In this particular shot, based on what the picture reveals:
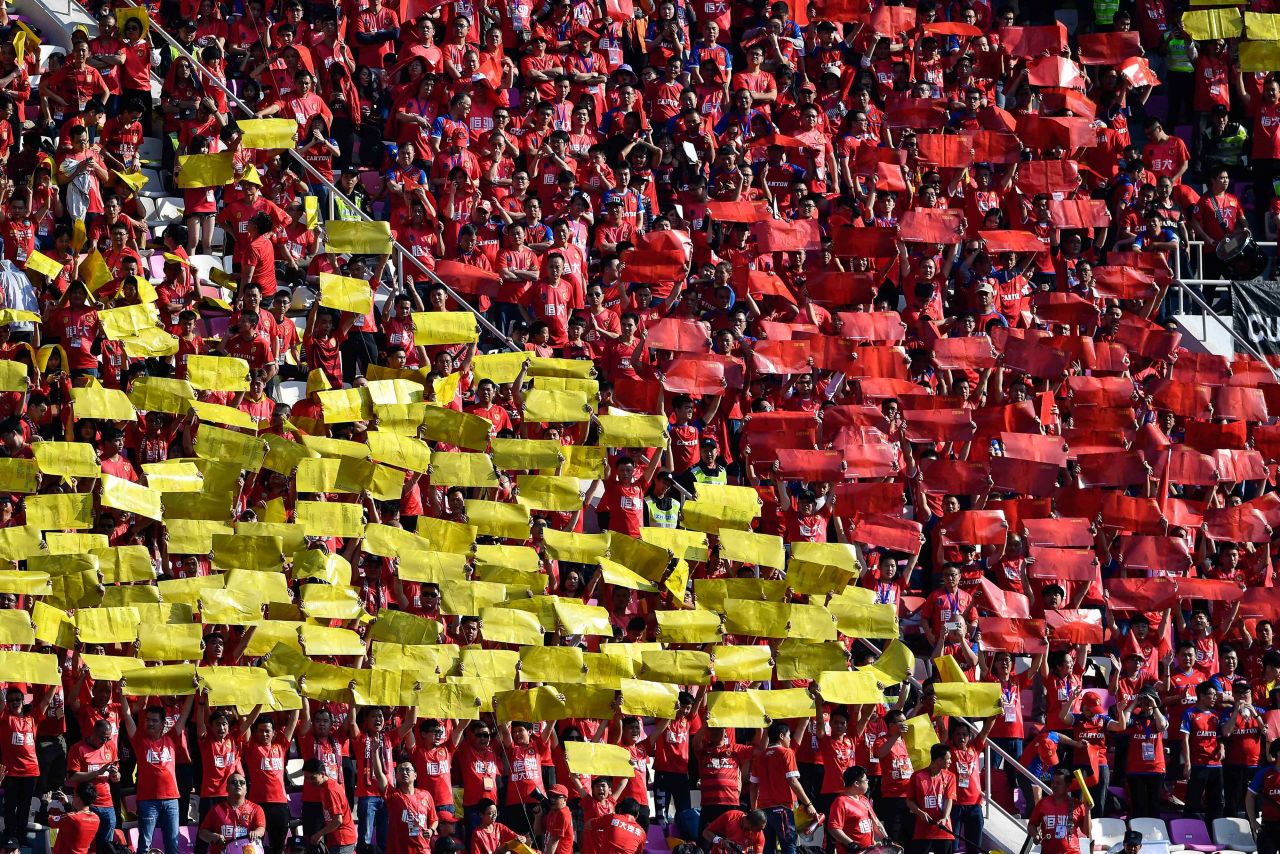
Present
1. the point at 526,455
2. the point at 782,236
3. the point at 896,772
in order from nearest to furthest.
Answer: the point at 896,772
the point at 526,455
the point at 782,236

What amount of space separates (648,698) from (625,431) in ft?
7.87

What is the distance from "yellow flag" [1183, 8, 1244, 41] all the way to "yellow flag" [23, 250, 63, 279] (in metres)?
9.70

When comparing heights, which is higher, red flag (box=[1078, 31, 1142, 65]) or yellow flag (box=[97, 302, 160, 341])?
red flag (box=[1078, 31, 1142, 65])

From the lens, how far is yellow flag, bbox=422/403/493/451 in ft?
55.9

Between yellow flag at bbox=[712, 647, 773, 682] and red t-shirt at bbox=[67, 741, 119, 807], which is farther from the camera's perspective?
yellow flag at bbox=[712, 647, 773, 682]

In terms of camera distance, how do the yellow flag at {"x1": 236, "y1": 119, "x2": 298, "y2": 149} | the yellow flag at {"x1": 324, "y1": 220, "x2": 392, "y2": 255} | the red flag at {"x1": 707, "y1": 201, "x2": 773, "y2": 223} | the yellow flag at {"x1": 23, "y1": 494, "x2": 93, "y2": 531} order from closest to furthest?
the yellow flag at {"x1": 23, "y1": 494, "x2": 93, "y2": 531} → the yellow flag at {"x1": 324, "y1": 220, "x2": 392, "y2": 255} → the yellow flag at {"x1": 236, "y1": 119, "x2": 298, "y2": 149} → the red flag at {"x1": 707, "y1": 201, "x2": 773, "y2": 223}

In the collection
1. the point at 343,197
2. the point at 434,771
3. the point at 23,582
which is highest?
the point at 343,197

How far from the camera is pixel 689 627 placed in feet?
53.2

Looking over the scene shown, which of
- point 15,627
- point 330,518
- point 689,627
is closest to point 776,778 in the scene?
point 689,627

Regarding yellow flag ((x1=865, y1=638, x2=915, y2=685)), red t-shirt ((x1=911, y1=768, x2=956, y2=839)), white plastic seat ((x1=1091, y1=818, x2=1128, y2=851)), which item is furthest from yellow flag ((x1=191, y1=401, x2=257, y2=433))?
white plastic seat ((x1=1091, y1=818, x2=1128, y2=851))

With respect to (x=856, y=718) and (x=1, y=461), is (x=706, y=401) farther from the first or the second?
(x=1, y=461)

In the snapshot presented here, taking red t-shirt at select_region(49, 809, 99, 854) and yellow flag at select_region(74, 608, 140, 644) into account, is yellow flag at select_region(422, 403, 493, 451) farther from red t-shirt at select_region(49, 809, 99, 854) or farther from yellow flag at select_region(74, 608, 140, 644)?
red t-shirt at select_region(49, 809, 99, 854)

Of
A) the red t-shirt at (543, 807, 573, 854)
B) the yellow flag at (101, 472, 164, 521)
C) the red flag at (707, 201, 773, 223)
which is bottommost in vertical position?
the red t-shirt at (543, 807, 573, 854)

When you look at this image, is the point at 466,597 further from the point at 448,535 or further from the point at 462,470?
the point at 462,470
